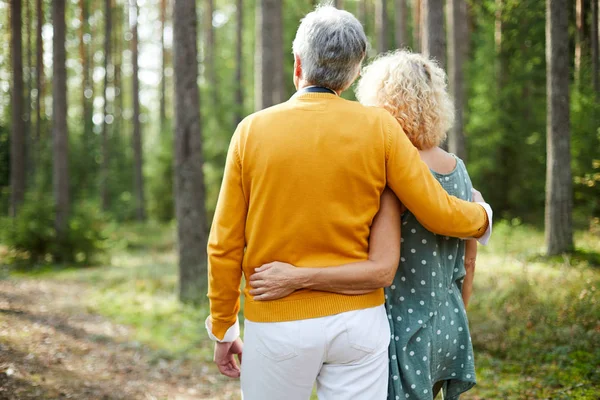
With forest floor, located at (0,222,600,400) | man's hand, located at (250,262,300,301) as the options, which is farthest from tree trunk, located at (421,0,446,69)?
man's hand, located at (250,262,300,301)

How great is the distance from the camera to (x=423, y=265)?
2199 millimetres

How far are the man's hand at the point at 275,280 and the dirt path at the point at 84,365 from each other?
2.79m

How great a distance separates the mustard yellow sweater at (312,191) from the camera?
1.86 meters

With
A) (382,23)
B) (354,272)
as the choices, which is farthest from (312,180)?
(382,23)

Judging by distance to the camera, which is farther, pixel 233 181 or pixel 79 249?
pixel 79 249

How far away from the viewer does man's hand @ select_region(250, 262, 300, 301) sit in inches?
74.1

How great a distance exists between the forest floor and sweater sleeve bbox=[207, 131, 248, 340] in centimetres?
264

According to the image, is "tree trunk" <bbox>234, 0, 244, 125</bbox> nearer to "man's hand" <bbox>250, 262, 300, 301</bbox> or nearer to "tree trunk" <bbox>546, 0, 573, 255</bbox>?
"tree trunk" <bbox>546, 0, 573, 255</bbox>

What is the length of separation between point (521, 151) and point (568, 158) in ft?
27.8

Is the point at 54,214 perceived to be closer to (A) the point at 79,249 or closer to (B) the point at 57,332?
(A) the point at 79,249

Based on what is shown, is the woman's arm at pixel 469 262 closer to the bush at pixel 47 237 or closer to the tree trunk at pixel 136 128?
the bush at pixel 47 237

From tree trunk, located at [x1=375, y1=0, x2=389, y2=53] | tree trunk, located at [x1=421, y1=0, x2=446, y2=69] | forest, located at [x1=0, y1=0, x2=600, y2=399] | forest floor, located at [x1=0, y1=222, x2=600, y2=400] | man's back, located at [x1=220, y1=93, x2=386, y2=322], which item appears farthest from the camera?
tree trunk, located at [x1=375, y1=0, x2=389, y2=53]

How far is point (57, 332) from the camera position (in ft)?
21.1

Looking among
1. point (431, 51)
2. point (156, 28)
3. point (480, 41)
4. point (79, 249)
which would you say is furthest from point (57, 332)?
point (156, 28)
